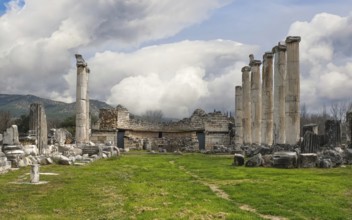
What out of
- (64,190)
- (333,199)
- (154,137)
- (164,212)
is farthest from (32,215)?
(154,137)

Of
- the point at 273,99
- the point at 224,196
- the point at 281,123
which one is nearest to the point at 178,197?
the point at 224,196

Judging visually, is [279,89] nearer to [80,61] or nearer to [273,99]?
[273,99]

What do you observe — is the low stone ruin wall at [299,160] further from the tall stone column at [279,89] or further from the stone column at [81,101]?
the stone column at [81,101]

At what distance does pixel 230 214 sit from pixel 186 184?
6.50 meters

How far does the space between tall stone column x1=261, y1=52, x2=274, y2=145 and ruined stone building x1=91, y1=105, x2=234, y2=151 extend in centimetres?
1922

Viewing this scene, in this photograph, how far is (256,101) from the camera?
44.0m

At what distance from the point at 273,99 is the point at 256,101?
4607mm

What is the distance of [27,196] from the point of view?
48.2ft

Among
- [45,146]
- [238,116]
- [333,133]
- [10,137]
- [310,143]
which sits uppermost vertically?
[238,116]

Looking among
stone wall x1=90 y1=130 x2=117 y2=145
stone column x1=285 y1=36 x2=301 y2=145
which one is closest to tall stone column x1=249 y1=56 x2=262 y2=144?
stone column x1=285 y1=36 x2=301 y2=145

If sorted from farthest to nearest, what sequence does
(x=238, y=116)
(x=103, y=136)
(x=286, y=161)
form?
1. (x=103, y=136)
2. (x=238, y=116)
3. (x=286, y=161)

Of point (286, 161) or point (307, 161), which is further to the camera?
point (307, 161)

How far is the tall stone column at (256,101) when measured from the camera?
143ft

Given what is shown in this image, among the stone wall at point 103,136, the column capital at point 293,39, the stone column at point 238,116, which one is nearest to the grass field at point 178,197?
the column capital at point 293,39
